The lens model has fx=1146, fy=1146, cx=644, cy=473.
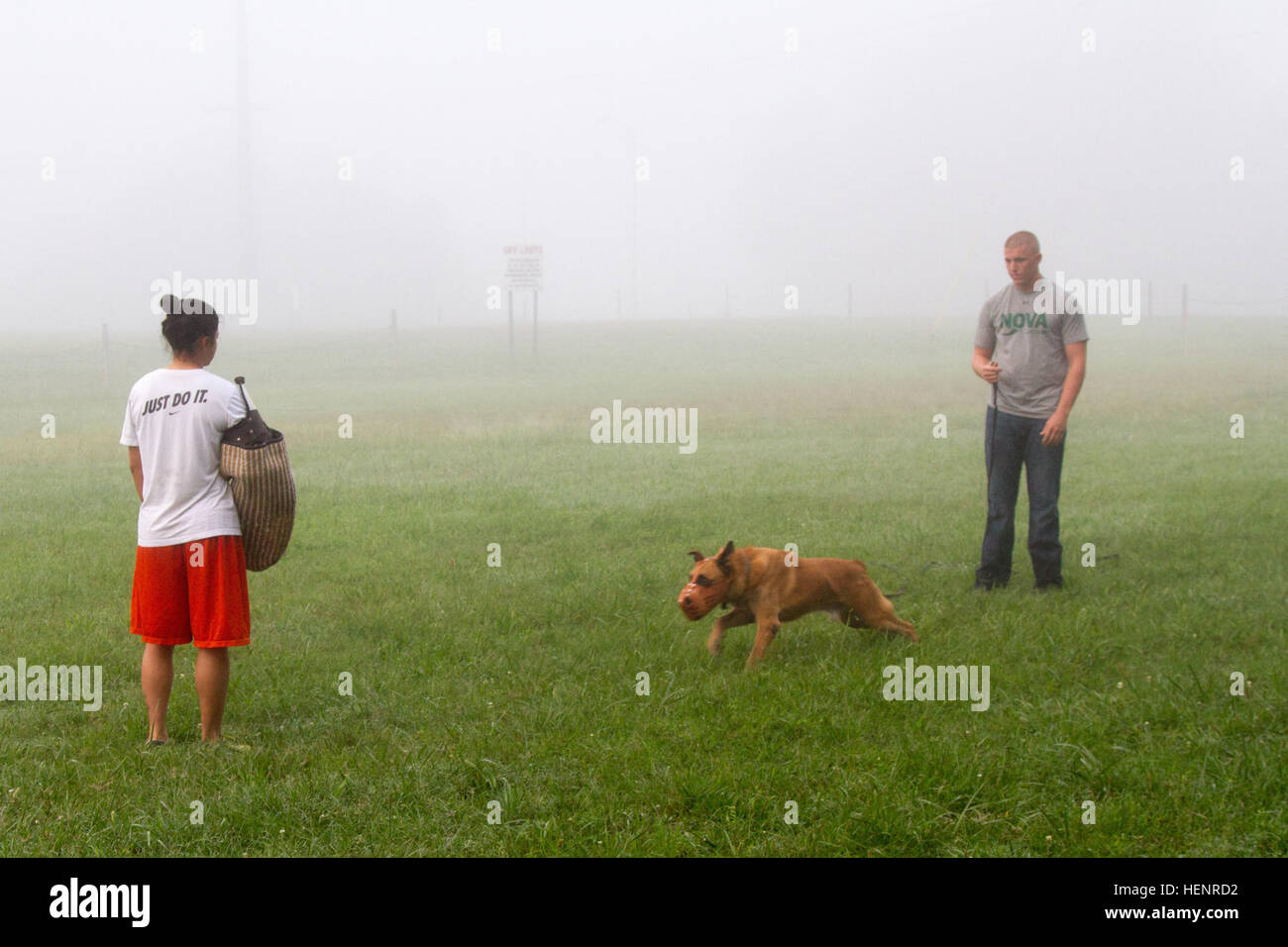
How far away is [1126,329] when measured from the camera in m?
48.0

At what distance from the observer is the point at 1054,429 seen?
711 cm

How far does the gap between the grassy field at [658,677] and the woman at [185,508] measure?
579mm

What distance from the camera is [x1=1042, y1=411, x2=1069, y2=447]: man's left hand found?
709 centimetres

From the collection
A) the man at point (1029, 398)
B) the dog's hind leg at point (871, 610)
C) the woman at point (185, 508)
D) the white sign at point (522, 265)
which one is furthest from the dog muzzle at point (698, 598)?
the white sign at point (522, 265)

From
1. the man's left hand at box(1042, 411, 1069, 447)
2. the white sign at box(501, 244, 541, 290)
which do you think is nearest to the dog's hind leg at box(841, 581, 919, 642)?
the man's left hand at box(1042, 411, 1069, 447)

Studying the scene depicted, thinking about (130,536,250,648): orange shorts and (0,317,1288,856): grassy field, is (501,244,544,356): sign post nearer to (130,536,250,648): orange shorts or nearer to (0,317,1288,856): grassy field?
(0,317,1288,856): grassy field

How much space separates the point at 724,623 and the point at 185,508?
274 cm

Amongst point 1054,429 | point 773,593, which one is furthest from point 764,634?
point 1054,429

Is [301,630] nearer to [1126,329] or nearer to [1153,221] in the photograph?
[1126,329]

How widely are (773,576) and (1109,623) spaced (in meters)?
2.05

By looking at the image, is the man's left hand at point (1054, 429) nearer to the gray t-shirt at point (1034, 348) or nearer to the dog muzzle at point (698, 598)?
the gray t-shirt at point (1034, 348)

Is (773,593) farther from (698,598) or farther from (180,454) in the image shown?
(180,454)
